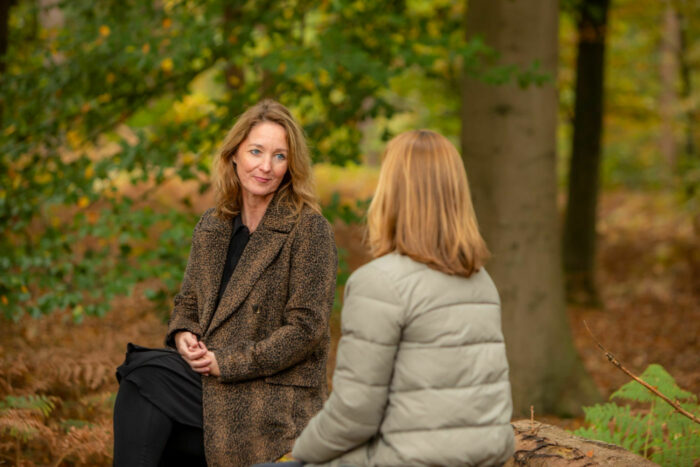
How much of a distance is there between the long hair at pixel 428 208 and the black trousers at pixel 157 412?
122 centimetres

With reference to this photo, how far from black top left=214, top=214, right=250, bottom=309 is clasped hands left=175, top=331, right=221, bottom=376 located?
0.78 ft

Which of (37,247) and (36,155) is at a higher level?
(36,155)

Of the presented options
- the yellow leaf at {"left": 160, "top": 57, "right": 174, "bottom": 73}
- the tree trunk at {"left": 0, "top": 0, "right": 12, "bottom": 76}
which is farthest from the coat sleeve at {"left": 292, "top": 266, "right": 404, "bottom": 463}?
the tree trunk at {"left": 0, "top": 0, "right": 12, "bottom": 76}

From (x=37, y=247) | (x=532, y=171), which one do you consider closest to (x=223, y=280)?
(x=37, y=247)

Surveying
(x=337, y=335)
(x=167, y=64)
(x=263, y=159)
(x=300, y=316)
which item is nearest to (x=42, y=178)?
(x=167, y=64)

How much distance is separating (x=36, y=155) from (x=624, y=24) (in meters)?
10.5

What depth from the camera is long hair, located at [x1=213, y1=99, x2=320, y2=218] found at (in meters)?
3.03

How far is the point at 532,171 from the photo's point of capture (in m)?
5.93

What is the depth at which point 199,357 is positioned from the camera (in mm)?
2795

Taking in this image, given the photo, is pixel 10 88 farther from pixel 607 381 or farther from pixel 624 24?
pixel 624 24

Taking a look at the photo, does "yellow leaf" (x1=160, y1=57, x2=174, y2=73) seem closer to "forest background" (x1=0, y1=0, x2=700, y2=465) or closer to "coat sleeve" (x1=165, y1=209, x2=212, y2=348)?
"forest background" (x1=0, y1=0, x2=700, y2=465)

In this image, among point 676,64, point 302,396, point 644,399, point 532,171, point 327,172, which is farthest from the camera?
point 327,172

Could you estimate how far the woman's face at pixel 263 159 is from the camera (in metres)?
2.99

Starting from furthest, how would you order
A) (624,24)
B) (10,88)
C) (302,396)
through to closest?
1. (624,24)
2. (10,88)
3. (302,396)
